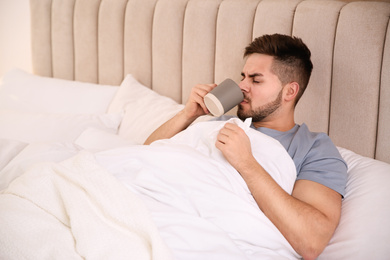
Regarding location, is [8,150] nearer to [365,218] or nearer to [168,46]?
[168,46]

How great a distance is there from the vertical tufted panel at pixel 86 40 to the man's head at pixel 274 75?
1175mm

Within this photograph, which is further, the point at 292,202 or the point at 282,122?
the point at 282,122

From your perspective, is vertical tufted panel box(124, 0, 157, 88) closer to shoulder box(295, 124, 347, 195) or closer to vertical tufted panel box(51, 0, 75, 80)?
vertical tufted panel box(51, 0, 75, 80)

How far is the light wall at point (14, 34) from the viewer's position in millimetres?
2820

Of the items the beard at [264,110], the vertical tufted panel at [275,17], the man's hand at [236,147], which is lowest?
the man's hand at [236,147]

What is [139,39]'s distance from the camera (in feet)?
6.68

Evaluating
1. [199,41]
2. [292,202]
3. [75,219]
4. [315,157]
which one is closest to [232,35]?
[199,41]

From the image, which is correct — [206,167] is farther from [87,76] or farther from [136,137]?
[87,76]

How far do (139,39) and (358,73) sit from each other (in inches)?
46.2

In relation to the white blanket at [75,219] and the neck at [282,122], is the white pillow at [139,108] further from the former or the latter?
the white blanket at [75,219]

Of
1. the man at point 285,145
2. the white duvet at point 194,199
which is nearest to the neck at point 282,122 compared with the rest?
the man at point 285,145

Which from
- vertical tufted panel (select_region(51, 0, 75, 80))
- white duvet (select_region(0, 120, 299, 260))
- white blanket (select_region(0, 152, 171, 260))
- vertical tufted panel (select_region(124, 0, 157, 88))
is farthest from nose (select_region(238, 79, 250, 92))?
vertical tufted panel (select_region(51, 0, 75, 80))

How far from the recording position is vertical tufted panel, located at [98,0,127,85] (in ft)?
6.89

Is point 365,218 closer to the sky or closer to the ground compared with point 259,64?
closer to the ground
